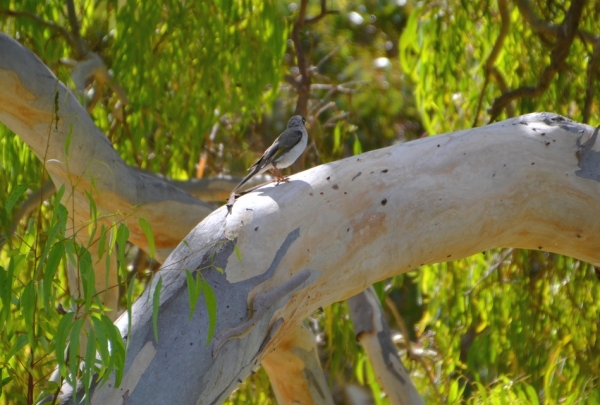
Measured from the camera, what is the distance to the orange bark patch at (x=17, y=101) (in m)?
2.37

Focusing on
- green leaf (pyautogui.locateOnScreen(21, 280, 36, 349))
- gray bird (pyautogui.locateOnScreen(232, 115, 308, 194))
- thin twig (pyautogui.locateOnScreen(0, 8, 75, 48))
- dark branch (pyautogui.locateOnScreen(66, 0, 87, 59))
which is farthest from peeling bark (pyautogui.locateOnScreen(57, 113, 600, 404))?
dark branch (pyautogui.locateOnScreen(66, 0, 87, 59))

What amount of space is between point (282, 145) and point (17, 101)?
90 centimetres

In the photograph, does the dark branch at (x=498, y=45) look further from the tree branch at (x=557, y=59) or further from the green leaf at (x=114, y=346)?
the green leaf at (x=114, y=346)

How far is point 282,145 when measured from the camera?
2.82m

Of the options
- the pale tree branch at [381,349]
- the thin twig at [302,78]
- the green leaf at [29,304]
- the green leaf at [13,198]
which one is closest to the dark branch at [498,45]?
the thin twig at [302,78]

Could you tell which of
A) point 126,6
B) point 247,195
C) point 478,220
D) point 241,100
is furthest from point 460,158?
point 126,6

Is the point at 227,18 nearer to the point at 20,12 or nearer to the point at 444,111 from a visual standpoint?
the point at 20,12

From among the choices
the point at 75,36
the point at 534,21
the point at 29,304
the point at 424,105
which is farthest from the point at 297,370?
the point at 534,21

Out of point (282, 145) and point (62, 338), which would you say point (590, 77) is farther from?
point (62, 338)

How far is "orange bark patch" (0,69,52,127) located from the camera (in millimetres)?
2369

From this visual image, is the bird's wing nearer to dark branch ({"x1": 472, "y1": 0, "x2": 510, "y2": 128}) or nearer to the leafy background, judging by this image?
the leafy background

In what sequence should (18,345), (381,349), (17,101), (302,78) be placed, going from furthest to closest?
(302,78)
(381,349)
(17,101)
(18,345)

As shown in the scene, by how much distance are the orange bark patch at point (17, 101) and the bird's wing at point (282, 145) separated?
0.73 meters

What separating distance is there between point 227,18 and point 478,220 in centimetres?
171
